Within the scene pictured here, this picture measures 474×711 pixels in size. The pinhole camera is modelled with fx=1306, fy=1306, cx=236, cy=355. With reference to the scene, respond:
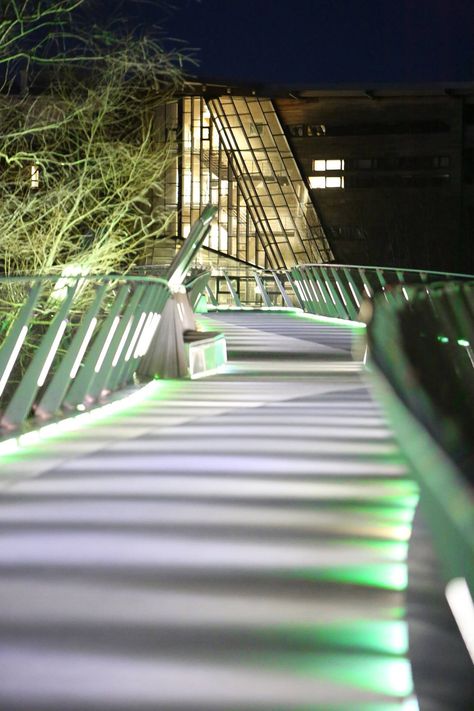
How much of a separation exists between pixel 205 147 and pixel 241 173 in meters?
2.16

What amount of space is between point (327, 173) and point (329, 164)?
5.64 ft

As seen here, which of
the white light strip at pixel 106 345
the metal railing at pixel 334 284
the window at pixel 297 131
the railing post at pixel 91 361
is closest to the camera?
the railing post at pixel 91 361

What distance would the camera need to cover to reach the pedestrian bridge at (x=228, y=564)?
3148 mm

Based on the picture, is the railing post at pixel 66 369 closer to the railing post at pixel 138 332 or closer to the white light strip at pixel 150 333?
the railing post at pixel 138 332

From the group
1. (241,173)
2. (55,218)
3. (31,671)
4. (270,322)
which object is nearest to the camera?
(31,671)

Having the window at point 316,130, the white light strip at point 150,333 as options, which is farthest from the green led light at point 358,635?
the window at point 316,130

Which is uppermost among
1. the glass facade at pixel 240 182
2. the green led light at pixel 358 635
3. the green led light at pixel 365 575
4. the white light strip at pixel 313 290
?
the glass facade at pixel 240 182

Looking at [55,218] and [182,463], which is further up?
[55,218]

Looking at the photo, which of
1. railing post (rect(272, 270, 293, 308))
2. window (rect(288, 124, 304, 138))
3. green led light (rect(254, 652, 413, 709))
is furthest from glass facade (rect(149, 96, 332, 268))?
green led light (rect(254, 652, 413, 709))

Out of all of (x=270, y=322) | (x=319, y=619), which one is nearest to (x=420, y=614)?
(x=319, y=619)

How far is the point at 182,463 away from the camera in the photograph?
6.98 meters

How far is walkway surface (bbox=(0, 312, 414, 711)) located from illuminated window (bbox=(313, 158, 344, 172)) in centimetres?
7366

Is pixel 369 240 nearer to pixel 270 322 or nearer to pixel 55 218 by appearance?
pixel 270 322

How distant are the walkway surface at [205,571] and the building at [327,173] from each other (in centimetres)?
3988
